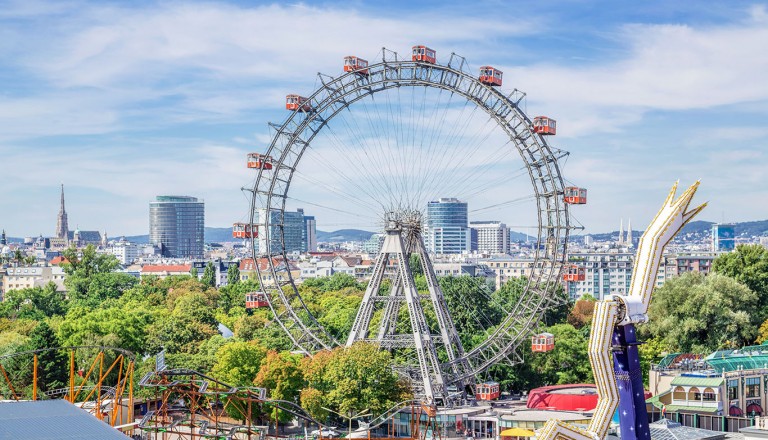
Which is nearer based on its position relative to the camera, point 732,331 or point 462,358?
point 462,358

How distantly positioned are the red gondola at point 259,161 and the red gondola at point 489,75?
17.2 m

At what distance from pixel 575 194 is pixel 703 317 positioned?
2312 cm

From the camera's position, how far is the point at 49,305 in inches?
5032

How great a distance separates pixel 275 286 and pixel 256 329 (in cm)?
1861

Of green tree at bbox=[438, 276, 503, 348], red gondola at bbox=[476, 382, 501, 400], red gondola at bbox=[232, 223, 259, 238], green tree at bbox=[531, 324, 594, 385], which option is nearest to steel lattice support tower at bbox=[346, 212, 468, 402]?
red gondola at bbox=[476, 382, 501, 400]

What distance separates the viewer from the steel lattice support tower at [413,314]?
7261cm

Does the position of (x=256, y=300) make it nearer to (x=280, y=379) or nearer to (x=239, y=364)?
(x=239, y=364)

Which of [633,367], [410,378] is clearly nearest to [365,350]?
[410,378]

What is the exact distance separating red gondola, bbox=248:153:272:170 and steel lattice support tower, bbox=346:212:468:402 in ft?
37.4

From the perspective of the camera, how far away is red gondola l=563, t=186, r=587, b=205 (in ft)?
236

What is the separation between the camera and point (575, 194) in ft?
236

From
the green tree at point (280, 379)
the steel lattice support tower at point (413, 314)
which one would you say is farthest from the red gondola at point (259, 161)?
the green tree at point (280, 379)

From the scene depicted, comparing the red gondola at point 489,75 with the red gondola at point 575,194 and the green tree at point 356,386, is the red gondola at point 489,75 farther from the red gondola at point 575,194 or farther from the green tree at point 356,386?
the green tree at point 356,386

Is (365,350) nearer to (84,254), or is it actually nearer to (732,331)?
(732,331)
